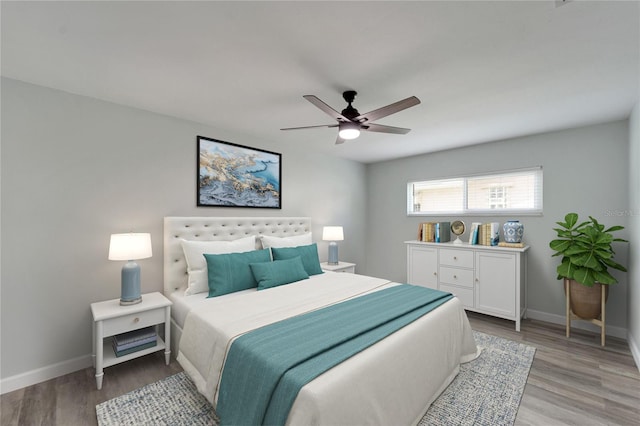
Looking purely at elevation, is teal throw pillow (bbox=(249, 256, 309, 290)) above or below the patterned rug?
above

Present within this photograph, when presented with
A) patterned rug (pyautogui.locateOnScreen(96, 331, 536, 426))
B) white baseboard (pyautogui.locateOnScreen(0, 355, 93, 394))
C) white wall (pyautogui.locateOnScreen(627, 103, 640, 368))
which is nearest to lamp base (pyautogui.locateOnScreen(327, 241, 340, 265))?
patterned rug (pyautogui.locateOnScreen(96, 331, 536, 426))

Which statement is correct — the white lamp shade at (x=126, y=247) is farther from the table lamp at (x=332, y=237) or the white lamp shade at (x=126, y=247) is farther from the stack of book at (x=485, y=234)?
the stack of book at (x=485, y=234)

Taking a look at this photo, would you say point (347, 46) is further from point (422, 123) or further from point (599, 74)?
point (599, 74)

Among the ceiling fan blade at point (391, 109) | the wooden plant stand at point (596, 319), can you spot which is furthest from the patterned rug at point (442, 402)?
the ceiling fan blade at point (391, 109)

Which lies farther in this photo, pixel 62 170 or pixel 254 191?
pixel 254 191

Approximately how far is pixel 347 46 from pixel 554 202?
344cm

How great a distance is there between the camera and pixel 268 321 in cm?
195

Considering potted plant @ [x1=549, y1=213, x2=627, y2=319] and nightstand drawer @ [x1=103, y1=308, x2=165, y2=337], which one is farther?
potted plant @ [x1=549, y1=213, x2=627, y2=319]

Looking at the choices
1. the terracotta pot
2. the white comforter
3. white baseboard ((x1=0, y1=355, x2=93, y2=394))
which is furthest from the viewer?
the terracotta pot

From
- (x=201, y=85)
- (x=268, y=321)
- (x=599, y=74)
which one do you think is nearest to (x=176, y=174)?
(x=201, y=85)

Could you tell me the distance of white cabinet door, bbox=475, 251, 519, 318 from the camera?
3387 mm

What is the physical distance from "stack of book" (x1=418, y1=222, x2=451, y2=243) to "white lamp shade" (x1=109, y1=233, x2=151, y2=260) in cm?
372

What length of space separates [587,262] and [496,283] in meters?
0.91

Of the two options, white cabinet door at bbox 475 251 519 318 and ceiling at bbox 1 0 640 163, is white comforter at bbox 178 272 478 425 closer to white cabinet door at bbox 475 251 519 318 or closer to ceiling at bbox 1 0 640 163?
white cabinet door at bbox 475 251 519 318
